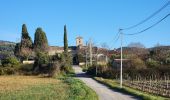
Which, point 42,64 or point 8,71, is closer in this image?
→ point 42,64

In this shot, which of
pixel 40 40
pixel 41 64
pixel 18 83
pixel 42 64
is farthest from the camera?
pixel 40 40

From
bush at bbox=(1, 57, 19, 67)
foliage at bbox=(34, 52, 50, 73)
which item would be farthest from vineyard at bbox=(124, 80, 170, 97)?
bush at bbox=(1, 57, 19, 67)

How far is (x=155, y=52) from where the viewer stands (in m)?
93.5

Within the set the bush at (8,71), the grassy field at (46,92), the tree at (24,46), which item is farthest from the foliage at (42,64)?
the grassy field at (46,92)

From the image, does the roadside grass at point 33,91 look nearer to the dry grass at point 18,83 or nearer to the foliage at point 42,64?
the dry grass at point 18,83

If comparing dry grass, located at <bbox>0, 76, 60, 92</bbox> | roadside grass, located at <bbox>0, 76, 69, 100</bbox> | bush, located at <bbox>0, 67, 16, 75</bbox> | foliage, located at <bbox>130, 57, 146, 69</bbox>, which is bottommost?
roadside grass, located at <bbox>0, 76, 69, 100</bbox>

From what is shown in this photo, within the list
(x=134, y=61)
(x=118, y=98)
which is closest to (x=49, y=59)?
(x=134, y=61)

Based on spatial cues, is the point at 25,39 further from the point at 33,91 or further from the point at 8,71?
the point at 33,91

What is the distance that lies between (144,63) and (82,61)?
59.0 meters

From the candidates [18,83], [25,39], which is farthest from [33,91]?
[25,39]

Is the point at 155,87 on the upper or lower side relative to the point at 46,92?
upper

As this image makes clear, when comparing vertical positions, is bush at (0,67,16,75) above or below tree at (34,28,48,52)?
below

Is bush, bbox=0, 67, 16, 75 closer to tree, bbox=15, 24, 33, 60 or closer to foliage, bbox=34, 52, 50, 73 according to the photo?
foliage, bbox=34, 52, 50, 73

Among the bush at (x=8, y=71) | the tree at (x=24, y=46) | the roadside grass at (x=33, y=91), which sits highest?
the tree at (x=24, y=46)
